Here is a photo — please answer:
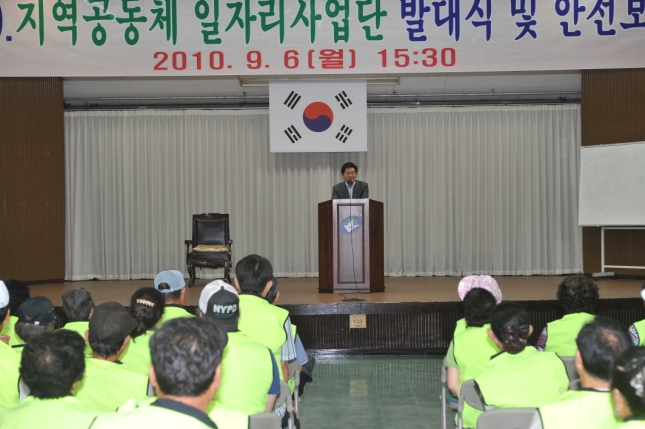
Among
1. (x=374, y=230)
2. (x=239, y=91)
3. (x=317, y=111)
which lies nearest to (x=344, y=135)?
(x=317, y=111)

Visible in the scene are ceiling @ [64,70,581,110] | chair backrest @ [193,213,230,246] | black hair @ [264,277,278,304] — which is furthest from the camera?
ceiling @ [64,70,581,110]

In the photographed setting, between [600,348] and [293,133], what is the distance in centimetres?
697

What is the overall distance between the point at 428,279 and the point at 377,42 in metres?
3.14

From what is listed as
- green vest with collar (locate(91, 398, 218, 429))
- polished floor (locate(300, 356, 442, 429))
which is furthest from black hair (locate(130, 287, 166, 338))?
polished floor (locate(300, 356, 442, 429))

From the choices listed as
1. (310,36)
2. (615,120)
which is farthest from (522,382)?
(615,120)

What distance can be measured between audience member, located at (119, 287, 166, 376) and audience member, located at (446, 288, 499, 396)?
1.14 m

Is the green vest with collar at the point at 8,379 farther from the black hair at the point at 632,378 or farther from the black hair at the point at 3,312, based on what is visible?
the black hair at the point at 632,378

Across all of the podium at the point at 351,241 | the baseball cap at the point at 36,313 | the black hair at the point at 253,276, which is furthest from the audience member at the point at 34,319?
the podium at the point at 351,241

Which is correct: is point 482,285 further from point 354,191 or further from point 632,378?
point 354,191

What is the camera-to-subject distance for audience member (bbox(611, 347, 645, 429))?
4.47ft

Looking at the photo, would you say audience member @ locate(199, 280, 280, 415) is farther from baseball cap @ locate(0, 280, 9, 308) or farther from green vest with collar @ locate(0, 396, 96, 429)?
baseball cap @ locate(0, 280, 9, 308)

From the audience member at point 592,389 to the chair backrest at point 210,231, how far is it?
6.58 meters

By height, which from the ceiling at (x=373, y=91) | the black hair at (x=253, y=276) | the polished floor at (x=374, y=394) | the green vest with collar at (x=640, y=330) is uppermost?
the ceiling at (x=373, y=91)

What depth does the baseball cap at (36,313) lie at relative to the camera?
8.66 ft
